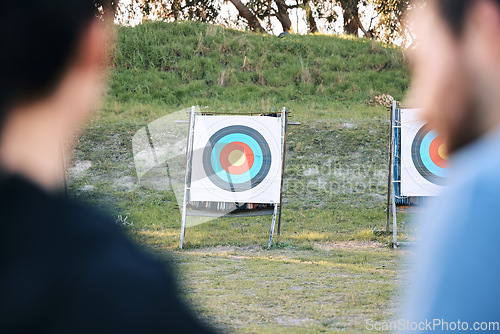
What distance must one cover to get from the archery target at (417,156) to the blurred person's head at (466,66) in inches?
203

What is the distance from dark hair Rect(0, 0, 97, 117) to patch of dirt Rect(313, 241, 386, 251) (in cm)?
524

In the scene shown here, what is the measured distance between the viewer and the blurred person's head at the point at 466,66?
A: 0.67 m

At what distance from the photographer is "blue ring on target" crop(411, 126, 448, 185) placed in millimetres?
5762

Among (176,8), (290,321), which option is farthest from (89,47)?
(176,8)

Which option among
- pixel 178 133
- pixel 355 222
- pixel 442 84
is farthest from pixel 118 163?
pixel 442 84

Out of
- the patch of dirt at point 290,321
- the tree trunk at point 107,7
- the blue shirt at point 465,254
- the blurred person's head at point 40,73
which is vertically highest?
the tree trunk at point 107,7

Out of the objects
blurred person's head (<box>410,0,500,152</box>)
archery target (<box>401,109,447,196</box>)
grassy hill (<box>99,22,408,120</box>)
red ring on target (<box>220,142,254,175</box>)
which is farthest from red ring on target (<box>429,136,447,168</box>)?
blurred person's head (<box>410,0,500,152</box>)

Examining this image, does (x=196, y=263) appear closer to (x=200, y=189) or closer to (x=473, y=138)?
(x=200, y=189)

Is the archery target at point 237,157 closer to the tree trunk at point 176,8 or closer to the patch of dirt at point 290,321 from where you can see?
the patch of dirt at point 290,321

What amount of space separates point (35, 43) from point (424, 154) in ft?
18.7

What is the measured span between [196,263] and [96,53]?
4.40 m

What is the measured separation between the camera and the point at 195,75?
11633mm

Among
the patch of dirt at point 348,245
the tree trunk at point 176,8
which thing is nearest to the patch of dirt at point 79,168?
the patch of dirt at point 348,245

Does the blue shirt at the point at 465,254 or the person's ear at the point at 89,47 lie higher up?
the person's ear at the point at 89,47
